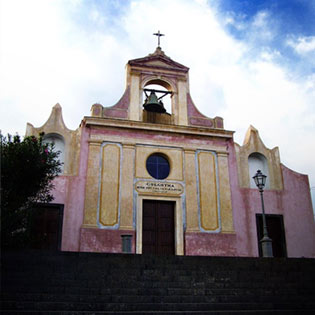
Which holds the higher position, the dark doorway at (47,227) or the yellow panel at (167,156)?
the yellow panel at (167,156)

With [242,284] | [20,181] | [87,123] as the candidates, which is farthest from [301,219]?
[20,181]

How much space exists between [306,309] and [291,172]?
1031 centimetres

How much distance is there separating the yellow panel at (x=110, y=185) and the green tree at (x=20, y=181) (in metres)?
3.20

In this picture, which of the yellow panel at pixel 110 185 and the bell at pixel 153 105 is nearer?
the yellow panel at pixel 110 185

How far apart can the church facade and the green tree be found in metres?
2.84

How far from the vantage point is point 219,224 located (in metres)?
16.3

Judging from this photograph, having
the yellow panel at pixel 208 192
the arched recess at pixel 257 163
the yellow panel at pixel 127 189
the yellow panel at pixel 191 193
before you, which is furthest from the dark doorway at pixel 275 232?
the yellow panel at pixel 127 189

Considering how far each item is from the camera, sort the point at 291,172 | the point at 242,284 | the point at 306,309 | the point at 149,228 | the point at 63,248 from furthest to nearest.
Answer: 1. the point at 291,172
2. the point at 149,228
3. the point at 63,248
4. the point at 242,284
5. the point at 306,309

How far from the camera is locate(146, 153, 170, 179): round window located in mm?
16734

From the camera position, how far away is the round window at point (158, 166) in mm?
16734

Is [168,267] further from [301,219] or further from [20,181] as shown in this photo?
[301,219]

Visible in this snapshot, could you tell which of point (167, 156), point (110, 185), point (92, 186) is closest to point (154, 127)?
point (167, 156)

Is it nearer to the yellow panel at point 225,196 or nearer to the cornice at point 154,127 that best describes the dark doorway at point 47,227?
the cornice at point 154,127

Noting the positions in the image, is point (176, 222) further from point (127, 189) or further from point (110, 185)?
point (110, 185)
